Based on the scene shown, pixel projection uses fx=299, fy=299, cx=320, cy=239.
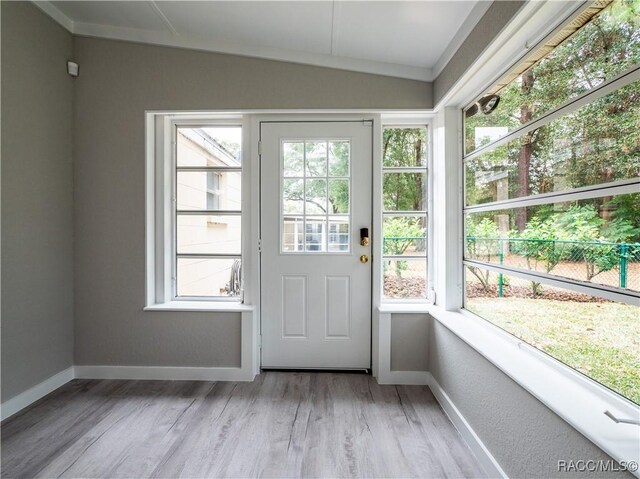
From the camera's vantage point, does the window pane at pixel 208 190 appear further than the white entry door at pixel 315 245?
Yes

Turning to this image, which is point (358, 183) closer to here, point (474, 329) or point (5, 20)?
point (474, 329)

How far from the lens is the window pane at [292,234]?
2436mm

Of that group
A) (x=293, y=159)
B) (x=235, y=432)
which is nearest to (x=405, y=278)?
(x=293, y=159)

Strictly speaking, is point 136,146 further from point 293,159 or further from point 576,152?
point 576,152

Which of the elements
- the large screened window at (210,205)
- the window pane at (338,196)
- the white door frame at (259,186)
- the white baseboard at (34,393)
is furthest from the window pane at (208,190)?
the white baseboard at (34,393)

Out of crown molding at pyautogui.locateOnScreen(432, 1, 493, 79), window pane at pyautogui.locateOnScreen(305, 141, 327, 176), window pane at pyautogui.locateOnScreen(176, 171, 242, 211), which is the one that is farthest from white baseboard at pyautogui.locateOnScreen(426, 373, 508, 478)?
crown molding at pyautogui.locateOnScreen(432, 1, 493, 79)

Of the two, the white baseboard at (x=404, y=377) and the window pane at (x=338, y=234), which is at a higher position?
the window pane at (x=338, y=234)

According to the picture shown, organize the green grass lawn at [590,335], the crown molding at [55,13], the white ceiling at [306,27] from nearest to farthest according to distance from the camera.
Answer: the green grass lawn at [590,335] → the white ceiling at [306,27] → the crown molding at [55,13]

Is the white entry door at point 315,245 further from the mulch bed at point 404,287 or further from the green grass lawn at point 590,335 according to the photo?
the green grass lawn at point 590,335

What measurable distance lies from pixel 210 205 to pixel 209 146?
505 mm

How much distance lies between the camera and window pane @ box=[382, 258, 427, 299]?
97.3 inches

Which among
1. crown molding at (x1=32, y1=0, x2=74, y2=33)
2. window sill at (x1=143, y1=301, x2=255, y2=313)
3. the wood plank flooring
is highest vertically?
crown molding at (x1=32, y1=0, x2=74, y2=33)

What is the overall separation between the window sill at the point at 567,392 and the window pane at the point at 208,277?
1781 mm

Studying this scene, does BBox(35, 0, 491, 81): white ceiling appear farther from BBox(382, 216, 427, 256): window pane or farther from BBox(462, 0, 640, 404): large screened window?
BBox(382, 216, 427, 256): window pane
